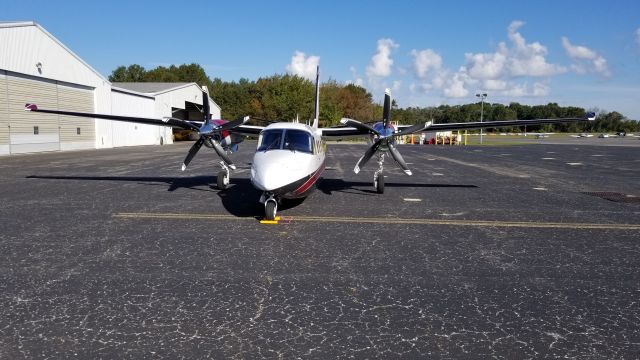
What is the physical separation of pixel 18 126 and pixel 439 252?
42261 millimetres

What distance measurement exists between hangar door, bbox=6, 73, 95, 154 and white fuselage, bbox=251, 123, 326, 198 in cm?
3555

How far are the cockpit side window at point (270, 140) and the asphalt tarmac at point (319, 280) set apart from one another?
1.97m

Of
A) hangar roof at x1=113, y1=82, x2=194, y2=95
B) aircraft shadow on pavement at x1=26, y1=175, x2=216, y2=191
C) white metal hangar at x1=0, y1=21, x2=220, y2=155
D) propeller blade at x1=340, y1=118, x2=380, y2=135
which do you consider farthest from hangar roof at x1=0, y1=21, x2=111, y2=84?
propeller blade at x1=340, y1=118, x2=380, y2=135

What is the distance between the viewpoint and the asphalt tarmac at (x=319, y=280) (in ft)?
16.9

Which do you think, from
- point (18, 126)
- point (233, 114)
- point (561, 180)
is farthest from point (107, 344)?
point (233, 114)

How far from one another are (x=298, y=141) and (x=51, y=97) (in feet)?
134

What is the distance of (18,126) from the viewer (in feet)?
126

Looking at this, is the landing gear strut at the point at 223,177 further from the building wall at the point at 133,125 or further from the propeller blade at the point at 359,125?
the building wall at the point at 133,125

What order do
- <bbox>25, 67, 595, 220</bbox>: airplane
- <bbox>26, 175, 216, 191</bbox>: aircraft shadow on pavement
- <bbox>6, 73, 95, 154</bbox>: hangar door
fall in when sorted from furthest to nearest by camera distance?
1. <bbox>6, 73, 95, 154</bbox>: hangar door
2. <bbox>26, 175, 216, 191</bbox>: aircraft shadow on pavement
3. <bbox>25, 67, 595, 220</bbox>: airplane

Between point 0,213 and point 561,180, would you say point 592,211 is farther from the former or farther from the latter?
point 0,213

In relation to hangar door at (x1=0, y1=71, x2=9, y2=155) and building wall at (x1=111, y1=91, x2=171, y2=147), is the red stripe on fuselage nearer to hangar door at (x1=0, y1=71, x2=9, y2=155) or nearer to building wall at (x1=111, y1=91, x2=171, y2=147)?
hangar door at (x1=0, y1=71, x2=9, y2=155)

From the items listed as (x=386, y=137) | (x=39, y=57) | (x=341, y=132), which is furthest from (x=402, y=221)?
(x=39, y=57)

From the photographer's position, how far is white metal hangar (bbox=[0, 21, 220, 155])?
3709 cm

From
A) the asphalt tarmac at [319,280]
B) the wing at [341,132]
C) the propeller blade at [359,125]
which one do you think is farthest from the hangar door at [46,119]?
the propeller blade at [359,125]
